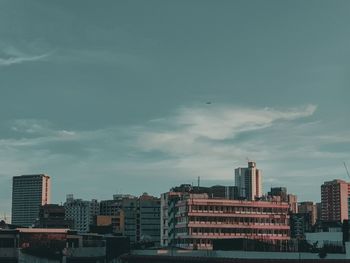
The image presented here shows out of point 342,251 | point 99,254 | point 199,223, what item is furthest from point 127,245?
point 342,251

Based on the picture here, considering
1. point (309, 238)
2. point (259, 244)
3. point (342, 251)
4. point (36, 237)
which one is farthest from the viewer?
point (36, 237)


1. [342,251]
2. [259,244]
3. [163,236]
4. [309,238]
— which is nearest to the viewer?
[342,251]

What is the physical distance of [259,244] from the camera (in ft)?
311

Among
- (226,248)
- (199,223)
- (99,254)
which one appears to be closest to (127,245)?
(99,254)

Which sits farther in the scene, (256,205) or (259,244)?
(256,205)

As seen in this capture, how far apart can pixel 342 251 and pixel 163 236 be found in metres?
106

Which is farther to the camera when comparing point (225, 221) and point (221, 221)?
point (225, 221)

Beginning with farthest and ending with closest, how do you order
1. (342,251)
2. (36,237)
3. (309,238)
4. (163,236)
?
(163,236), (36,237), (309,238), (342,251)

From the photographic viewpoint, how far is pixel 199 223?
16638cm

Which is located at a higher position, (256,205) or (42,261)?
(256,205)

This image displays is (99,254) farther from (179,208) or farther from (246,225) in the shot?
(246,225)

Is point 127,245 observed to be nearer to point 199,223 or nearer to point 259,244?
point 199,223

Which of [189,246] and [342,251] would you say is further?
[189,246]

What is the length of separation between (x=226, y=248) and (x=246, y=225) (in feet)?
244
